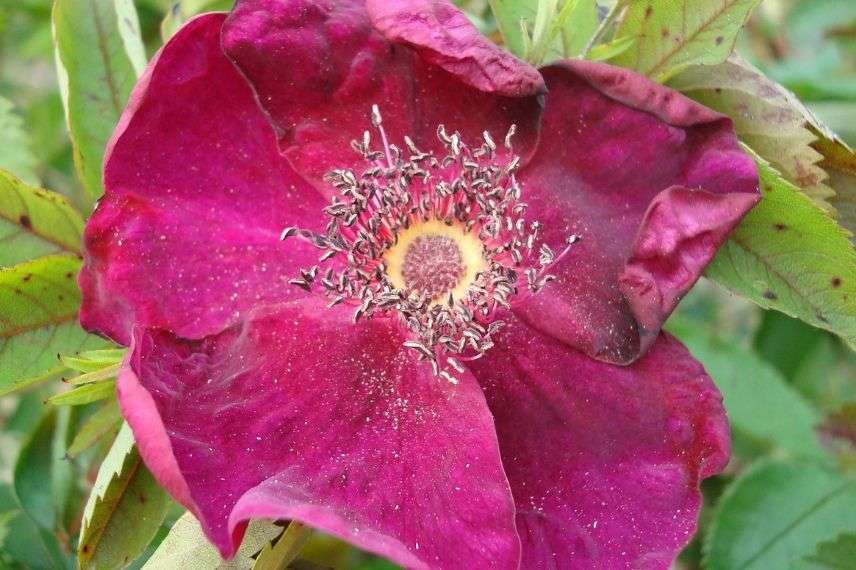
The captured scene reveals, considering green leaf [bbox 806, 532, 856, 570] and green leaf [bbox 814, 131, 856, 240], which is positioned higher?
green leaf [bbox 814, 131, 856, 240]

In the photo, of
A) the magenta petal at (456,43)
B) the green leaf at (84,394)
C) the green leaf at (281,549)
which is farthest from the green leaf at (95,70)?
the green leaf at (281,549)

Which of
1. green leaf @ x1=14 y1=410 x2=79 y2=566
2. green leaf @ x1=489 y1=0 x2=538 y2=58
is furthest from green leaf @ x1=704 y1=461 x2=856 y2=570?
green leaf @ x1=14 y1=410 x2=79 y2=566

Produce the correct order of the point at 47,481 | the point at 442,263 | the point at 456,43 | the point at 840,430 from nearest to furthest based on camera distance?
the point at 456,43, the point at 442,263, the point at 47,481, the point at 840,430

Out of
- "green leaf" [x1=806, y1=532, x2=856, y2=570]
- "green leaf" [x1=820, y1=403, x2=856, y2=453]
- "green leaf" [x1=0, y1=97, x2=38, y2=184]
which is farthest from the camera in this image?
"green leaf" [x1=820, y1=403, x2=856, y2=453]

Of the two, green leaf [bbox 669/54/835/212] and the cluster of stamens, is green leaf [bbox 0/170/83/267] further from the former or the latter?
green leaf [bbox 669/54/835/212]

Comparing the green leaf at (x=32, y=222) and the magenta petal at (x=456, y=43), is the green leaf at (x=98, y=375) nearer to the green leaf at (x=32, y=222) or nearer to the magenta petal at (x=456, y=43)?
the green leaf at (x=32, y=222)

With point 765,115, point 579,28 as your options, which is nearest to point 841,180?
point 765,115

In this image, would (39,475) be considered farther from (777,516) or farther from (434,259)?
(777,516)

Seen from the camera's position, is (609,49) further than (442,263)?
No

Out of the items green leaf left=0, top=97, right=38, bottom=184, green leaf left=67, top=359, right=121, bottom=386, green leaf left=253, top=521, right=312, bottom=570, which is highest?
green leaf left=67, top=359, right=121, bottom=386
